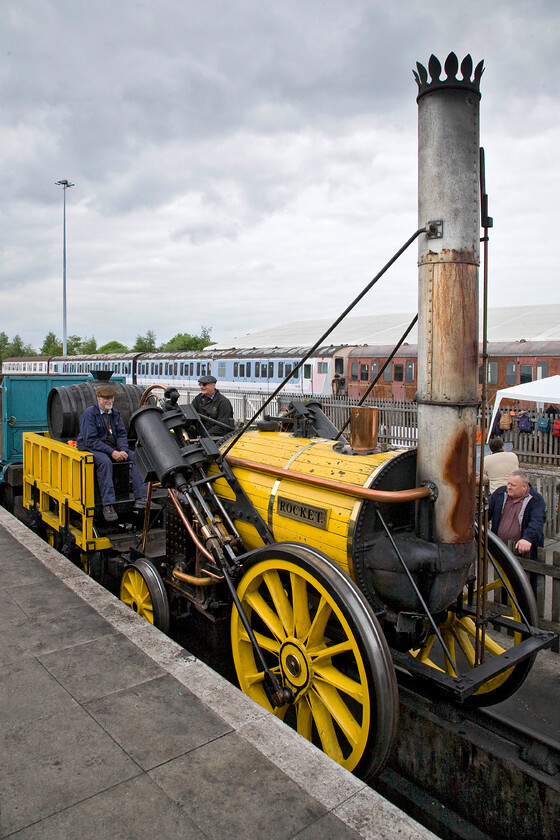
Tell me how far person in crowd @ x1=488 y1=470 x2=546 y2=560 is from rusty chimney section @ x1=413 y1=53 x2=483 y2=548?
6.34 ft

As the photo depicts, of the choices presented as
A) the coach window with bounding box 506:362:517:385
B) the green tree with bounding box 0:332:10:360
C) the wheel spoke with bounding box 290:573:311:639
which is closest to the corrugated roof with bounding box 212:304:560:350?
Answer: the coach window with bounding box 506:362:517:385

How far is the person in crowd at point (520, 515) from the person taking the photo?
5.00m

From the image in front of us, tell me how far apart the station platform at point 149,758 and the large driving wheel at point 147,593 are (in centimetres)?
43

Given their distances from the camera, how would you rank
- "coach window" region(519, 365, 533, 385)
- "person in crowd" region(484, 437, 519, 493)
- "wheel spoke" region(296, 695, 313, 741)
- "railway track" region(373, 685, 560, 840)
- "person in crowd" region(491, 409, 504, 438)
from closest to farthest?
"railway track" region(373, 685, 560, 840)
"wheel spoke" region(296, 695, 313, 741)
"person in crowd" region(484, 437, 519, 493)
"person in crowd" region(491, 409, 504, 438)
"coach window" region(519, 365, 533, 385)

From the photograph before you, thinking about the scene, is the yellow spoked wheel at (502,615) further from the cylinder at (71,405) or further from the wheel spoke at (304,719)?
the cylinder at (71,405)

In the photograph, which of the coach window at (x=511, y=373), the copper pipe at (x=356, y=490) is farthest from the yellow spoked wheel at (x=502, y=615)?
the coach window at (x=511, y=373)

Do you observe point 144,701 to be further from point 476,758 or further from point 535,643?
point 535,643

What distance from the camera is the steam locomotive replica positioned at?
2.97 meters

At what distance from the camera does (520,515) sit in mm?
5129

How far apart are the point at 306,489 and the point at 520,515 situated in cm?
254

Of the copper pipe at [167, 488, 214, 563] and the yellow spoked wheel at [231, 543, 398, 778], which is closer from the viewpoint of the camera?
the yellow spoked wheel at [231, 543, 398, 778]

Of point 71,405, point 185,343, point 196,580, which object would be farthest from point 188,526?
point 185,343

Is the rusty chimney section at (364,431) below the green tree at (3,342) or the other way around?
below

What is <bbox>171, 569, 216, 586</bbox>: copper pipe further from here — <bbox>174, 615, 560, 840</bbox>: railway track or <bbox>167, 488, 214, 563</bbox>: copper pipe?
<bbox>174, 615, 560, 840</bbox>: railway track
